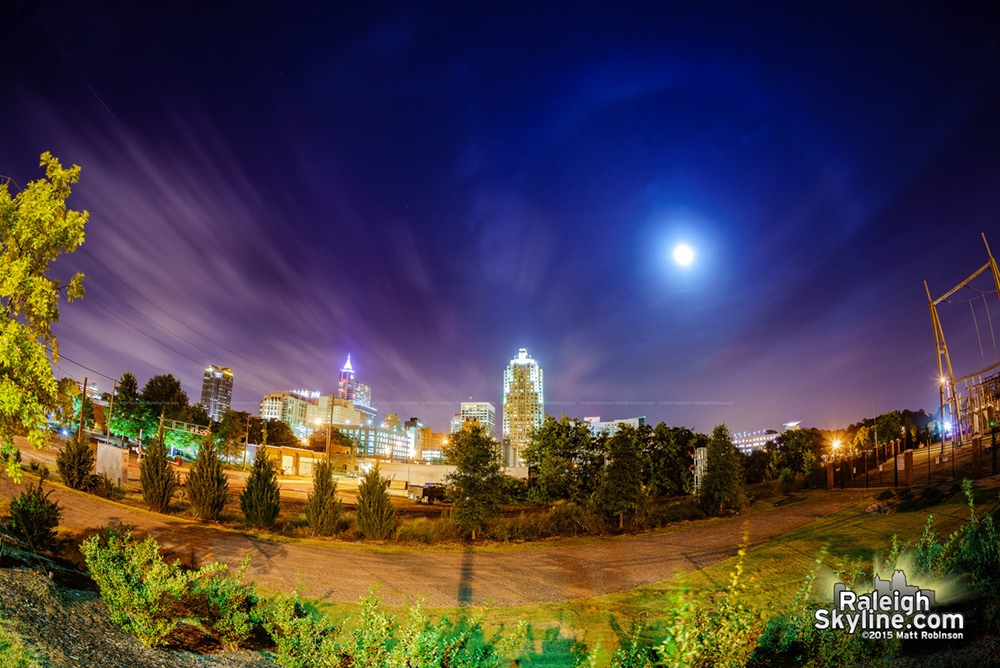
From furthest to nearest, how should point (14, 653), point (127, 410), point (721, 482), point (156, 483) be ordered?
point (127, 410), point (721, 482), point (156, 483), point (14, 653)

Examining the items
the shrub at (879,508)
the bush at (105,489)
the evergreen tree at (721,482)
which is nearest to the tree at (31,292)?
the bush at (105,489)

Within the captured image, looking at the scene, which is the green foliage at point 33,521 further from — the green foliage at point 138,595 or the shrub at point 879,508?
the shrub at point 879,508

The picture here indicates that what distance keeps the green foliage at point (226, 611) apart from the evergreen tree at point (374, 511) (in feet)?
30.1

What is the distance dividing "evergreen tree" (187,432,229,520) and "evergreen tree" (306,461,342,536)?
3.78m

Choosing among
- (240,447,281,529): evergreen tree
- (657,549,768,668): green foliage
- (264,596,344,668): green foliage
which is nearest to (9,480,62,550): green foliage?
Answer: (264,596,344,668): green foliage

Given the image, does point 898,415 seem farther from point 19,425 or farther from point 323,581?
point 19,425

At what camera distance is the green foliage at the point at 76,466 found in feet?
66.2

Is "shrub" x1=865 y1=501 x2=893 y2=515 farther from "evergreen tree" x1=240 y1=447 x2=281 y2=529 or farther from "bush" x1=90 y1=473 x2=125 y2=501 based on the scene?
"bush" x1=90 y1=473 x2=125 y2=501

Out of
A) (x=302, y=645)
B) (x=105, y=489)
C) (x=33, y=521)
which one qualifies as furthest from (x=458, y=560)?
(x=105, y=489)

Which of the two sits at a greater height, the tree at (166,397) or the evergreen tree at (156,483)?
the tree at (166,397)

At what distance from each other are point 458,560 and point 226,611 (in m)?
8.50

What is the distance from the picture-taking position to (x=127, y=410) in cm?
5309

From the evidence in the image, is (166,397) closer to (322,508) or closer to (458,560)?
(322,508)

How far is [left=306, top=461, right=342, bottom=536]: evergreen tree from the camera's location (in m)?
16.8
